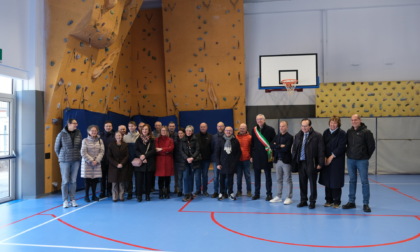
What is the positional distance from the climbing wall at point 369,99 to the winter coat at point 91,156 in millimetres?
7501

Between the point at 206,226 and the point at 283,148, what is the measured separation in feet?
7.00

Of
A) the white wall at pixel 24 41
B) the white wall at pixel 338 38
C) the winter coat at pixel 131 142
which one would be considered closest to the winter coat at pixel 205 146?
the winter coat at pixel 131 142

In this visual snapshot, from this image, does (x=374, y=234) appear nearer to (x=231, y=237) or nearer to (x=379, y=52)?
(x=231, y=237)

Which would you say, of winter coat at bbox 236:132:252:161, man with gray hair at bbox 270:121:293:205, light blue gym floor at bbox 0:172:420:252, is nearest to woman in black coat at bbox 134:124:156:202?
light blue gym floor at bbox 0:172:420:252

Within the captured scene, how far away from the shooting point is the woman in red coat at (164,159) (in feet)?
21.4

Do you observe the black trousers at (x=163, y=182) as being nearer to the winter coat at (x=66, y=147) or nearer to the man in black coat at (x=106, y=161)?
the man in black coat at (x=106, y=161)

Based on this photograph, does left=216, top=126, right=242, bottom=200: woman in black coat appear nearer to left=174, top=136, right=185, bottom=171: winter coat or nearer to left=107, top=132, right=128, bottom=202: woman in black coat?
left=174, top=136, right=185, bottom=171: winter coat

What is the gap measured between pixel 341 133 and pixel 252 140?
5.50 feet

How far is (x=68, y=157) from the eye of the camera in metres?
6.04

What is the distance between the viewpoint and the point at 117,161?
6.39 metres

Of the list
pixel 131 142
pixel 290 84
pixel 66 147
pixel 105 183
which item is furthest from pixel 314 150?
pixel 290 84

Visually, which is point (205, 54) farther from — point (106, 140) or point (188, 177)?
point (188, 177)

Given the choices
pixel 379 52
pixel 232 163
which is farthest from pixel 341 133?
pixel 379 52

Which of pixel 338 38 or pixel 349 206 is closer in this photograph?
pixel 349 206
